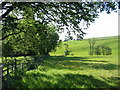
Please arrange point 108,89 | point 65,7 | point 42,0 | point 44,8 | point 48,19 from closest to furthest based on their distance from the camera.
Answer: point 108,89 → point 42,0 → point 65,7 → point 44,8 → point 48,19

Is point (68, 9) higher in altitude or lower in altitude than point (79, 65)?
higher

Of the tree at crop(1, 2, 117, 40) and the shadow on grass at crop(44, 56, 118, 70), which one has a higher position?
the tree at crop(1, 2, 117, 40)

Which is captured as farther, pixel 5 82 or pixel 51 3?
pixel 51 3

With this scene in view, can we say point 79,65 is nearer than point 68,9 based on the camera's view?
No

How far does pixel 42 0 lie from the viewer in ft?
46.6

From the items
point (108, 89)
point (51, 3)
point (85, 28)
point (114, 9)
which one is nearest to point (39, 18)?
point (51, 3)

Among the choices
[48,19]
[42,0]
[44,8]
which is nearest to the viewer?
[42,0]

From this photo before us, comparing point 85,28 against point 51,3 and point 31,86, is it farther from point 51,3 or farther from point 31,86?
point 31,86

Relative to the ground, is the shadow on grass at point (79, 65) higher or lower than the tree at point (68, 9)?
lower

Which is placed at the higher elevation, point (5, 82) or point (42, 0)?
point (42, 0)

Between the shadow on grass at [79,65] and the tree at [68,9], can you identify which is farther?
the shadow on grass at [79,65]

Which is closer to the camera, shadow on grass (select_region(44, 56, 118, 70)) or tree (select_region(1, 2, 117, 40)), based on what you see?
tree (select_region(1, 2, 117, 40))

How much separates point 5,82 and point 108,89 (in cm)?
723

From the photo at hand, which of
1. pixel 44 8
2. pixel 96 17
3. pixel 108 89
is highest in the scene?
pixel 44 8
